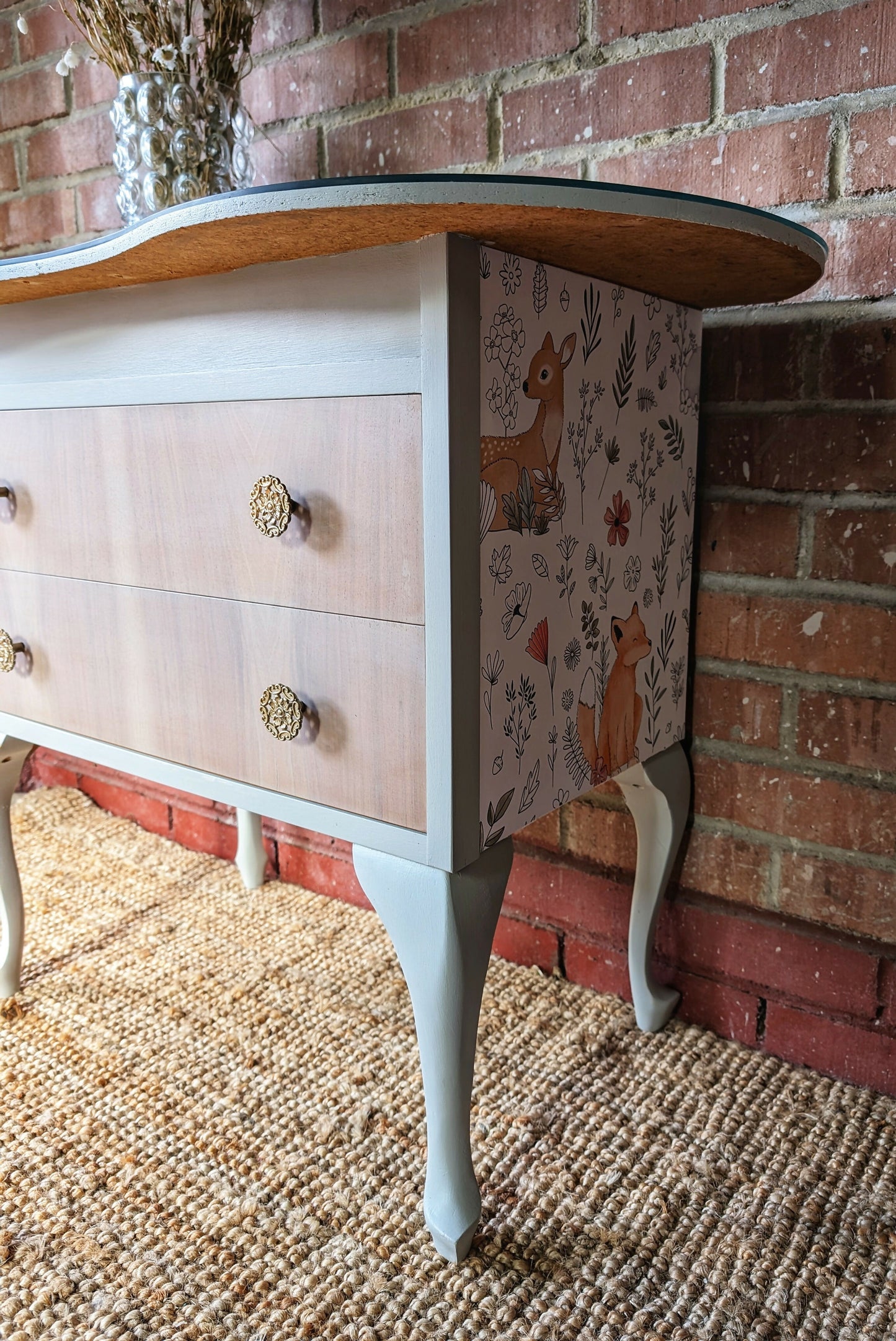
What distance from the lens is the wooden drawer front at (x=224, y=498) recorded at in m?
0.76

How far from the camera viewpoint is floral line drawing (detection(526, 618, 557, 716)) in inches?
32.8

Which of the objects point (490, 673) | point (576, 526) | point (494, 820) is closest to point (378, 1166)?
point (494, 820)

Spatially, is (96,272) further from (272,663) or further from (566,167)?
(566,167)

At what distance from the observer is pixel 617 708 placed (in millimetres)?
993

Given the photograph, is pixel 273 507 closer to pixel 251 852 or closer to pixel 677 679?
pixel 677 679

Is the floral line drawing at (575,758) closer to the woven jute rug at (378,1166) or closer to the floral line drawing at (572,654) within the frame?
the floral line drawing at (572,654)

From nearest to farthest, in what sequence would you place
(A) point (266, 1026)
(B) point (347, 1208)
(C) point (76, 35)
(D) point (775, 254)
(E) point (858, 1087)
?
(D) point (775, 254), (B) point (347, 1208), (E) point (858, 1087), (A) point (266, 1026), (C) point (76, 35)

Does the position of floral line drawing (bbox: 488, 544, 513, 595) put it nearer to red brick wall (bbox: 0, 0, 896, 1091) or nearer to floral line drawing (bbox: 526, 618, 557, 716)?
floral line drawing (bbox: 526, 618, 557, 716)

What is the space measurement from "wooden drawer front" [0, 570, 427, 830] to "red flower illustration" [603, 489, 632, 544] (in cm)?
27

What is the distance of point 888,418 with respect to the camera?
3.25ft

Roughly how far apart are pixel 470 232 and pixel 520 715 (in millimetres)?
→ 368

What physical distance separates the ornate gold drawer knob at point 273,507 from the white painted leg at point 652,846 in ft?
1.60

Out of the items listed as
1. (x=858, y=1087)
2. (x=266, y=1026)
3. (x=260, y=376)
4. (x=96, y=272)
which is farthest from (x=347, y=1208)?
(x=96, y=272)

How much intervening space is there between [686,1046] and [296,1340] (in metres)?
0.56
